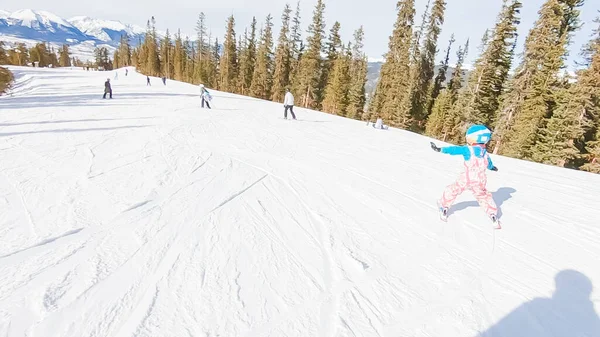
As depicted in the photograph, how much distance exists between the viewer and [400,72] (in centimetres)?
3094

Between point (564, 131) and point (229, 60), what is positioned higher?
point (229, 60)

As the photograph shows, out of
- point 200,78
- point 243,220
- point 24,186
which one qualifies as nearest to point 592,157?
point 243,220

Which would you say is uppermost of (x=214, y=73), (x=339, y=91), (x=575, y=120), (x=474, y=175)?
(x=214, y=73)

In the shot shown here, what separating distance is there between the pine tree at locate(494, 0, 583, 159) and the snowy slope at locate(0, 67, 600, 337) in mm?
16692

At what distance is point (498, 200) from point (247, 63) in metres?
49.7

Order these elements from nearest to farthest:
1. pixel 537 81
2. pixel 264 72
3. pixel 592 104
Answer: pixel 592 104
pixel 537 81
pixel 264 72

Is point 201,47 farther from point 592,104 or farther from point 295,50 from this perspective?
point 592,104

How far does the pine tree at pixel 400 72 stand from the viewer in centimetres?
2973

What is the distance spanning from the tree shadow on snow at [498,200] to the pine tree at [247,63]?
4660cm

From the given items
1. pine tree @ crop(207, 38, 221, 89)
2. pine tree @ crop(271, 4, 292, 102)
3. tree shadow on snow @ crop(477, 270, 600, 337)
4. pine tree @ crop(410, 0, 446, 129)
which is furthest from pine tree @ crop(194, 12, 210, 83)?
tree shadow on snow @ crop(477, 270, 600, 337)

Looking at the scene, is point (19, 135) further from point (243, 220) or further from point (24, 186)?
point (243, 220)

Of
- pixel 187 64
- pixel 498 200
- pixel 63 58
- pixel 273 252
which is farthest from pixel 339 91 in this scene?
pixel 63 58

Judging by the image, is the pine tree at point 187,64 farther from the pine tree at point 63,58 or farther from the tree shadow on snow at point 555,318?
the tree shadow on snow at point 555,318

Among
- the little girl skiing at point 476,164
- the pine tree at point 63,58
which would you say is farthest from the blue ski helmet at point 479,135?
the pine tree at point 63,58
